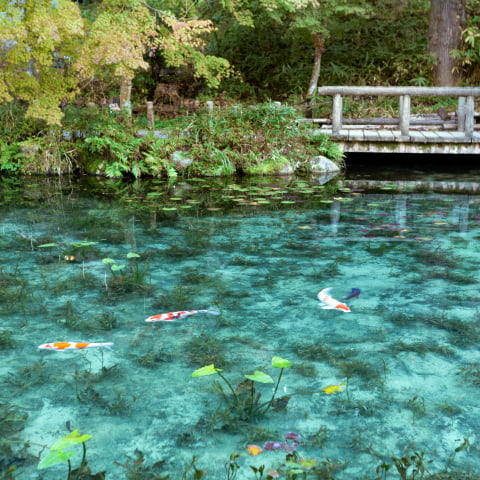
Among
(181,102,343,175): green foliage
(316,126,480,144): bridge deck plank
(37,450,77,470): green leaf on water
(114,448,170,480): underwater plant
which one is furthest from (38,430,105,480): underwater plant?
(316,126,480,144): bridge deck plank

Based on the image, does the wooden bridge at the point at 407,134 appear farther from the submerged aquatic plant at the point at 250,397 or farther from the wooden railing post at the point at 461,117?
the submerged aquatic plant at the point at 250,397

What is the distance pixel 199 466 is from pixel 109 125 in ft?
27.9

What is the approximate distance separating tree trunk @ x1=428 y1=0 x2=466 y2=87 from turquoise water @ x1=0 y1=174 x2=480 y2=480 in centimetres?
916

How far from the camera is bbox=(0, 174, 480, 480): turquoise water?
2305mm

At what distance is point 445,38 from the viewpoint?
555 inches

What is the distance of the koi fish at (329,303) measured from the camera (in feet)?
12.2

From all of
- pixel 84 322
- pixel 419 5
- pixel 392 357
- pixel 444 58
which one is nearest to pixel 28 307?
pixel 84 322

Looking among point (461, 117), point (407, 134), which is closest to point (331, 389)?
point (407, 134)

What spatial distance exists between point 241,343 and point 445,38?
13249 millimetres

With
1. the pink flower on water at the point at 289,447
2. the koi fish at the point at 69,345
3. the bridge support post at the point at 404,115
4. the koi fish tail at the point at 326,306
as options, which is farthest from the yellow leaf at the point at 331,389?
the bridge support post at the point at 404,115

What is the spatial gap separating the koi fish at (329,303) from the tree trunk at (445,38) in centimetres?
1184

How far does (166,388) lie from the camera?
2746 millimetres

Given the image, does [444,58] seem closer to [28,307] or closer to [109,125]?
[109,125]

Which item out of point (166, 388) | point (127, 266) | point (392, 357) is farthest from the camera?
point (127, 266)
